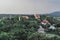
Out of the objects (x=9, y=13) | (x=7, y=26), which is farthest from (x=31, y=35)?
(x=9, y=13)

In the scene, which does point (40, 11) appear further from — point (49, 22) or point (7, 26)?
point (7, 26)

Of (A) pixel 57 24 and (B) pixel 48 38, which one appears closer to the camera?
(B) pixel 48 38

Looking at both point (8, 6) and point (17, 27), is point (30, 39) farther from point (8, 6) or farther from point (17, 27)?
point (8, 6)

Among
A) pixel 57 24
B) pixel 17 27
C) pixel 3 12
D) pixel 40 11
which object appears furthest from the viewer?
pixel 40 11

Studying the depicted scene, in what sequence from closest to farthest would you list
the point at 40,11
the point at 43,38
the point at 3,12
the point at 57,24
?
the point at 43,38
the point at 57,24
the point at 3,12
the point at 40,11

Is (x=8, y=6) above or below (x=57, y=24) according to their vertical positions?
above

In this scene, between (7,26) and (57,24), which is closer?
(7,26)

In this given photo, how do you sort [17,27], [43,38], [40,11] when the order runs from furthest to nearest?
[40,11] < [17,27] < [43,38]

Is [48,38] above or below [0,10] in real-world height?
below

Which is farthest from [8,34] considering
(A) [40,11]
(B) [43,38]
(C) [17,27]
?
(A) [40,11]
